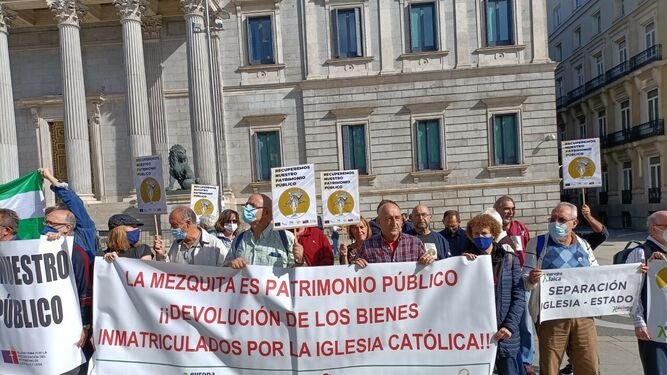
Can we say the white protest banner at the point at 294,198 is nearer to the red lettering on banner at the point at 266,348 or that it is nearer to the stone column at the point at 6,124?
the red lettering on banner at the point at 266,348

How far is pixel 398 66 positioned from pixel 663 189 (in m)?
17.5

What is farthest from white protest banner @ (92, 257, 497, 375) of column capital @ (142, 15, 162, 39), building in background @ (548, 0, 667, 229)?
building in background @ (548, 0, 667, 229)

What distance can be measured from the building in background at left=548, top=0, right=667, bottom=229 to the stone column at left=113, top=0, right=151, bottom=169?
1096 inches

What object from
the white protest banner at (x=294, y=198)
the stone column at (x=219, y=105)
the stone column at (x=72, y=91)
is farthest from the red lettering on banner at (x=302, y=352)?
the stone column at (x=72, y=91)

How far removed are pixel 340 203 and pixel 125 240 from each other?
3833mm

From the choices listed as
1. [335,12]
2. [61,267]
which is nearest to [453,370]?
[61,267]

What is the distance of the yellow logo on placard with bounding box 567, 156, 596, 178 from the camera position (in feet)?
28.7

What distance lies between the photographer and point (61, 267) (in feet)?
15.2

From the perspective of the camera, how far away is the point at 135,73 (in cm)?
2123

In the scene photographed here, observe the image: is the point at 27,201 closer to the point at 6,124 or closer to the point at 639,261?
the point at 639,261

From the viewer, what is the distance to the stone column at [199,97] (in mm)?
21625

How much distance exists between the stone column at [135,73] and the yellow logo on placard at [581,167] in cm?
1780

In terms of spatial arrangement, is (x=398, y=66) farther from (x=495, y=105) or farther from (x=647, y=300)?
(x=647, y=300)

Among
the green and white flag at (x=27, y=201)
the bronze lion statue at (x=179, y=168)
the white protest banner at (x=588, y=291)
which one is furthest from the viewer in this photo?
the bronze lion statue at (x=179, y=168)
